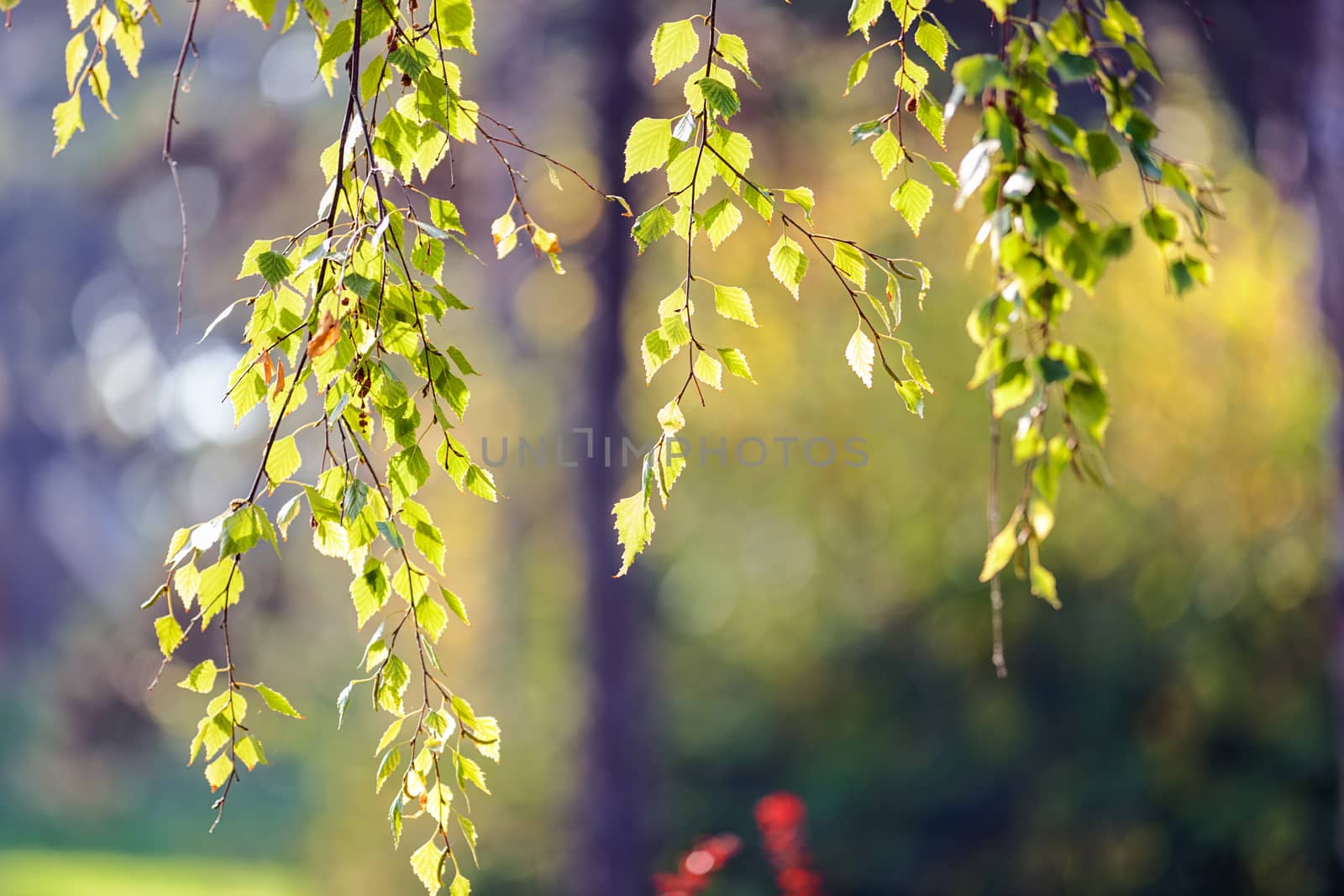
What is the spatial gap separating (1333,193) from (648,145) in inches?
170

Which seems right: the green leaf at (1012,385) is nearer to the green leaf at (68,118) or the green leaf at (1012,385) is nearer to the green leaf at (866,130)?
the green leaf at (866,130)

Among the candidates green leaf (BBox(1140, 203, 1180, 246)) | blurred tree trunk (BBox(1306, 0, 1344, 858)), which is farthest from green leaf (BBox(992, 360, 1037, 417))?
blurred tree trunk (BBox(1306, 0, 1344, 858))

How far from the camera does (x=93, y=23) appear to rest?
1.33m

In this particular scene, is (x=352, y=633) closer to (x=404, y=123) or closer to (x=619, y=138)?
(x=619, y=138)

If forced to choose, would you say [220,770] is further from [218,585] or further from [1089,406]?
[1089,406]

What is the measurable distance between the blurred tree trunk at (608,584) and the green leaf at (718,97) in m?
4.29

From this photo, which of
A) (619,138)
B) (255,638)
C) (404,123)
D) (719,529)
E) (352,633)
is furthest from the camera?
(352,633)

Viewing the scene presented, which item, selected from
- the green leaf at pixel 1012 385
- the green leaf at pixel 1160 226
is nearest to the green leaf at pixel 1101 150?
the green leaf at pixel 1160 226

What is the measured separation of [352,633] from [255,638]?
1.69 metres

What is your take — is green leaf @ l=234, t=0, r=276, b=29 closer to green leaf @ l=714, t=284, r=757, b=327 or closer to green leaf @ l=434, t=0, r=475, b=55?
green leaf @ l=434, t=0, r=475, b=55

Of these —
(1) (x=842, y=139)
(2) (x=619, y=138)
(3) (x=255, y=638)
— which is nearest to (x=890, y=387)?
(1) (x=842, y=139)

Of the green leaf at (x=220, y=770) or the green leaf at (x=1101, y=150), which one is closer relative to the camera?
the green leaf at (x=1101, y=150)

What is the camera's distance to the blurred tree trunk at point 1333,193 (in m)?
4.53

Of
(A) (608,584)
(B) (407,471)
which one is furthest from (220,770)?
(A) (608,584)
